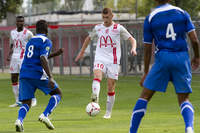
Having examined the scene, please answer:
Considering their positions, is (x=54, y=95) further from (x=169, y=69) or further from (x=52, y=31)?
(x=52, y=31)

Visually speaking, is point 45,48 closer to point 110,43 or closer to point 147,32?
point 147,32

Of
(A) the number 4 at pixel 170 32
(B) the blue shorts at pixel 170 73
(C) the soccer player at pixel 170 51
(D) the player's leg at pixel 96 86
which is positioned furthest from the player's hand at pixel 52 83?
(A) the number 4 at pixel 170 32

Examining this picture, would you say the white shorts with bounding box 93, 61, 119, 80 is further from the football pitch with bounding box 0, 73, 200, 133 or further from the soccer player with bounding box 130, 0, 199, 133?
the soccer player with bounding box 130, 0, 199, 133

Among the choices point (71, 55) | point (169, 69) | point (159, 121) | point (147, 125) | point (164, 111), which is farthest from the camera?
point (71, 55)

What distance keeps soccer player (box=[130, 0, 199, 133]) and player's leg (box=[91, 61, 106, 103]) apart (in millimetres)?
4079

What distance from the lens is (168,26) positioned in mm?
7625

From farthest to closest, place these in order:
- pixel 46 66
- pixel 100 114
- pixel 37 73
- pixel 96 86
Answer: pixel 100 114 < pixel 96 86 < pixel 37 73 < pixel 46 66

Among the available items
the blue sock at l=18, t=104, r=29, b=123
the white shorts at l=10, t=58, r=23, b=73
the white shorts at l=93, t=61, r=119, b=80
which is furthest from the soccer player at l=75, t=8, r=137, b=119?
the white shorts at l=10, t=58, r=23, b=73

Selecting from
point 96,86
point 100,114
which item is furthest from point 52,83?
point 100,114

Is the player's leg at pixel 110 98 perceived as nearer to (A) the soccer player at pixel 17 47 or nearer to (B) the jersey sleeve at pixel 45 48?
(B) the jersey sleeve at pixel 45 48

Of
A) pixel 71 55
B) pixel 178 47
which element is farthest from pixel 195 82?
pixel 178 47

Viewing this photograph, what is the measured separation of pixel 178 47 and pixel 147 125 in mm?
3043

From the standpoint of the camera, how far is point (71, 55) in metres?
28.0

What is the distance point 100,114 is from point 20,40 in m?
3.48
